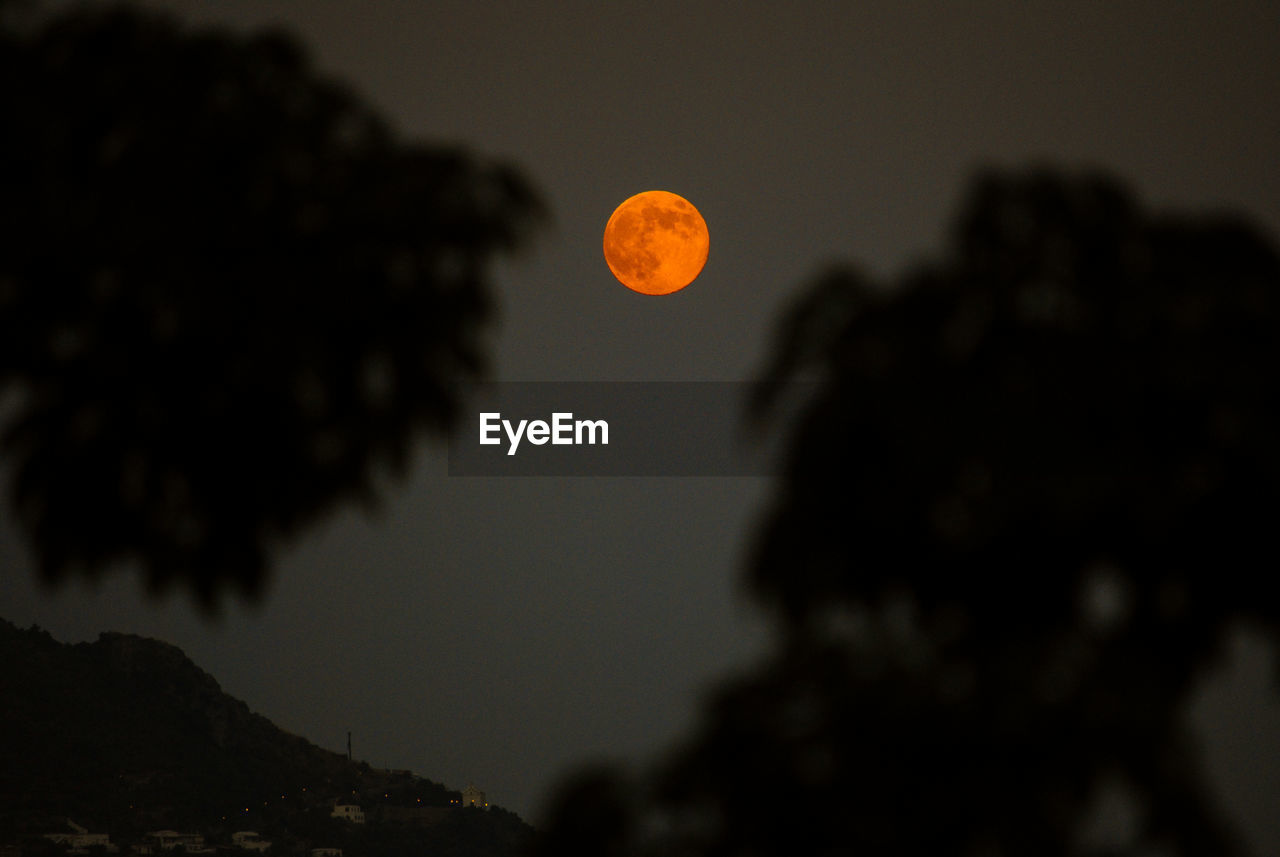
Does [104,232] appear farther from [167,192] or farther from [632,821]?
[632,821]

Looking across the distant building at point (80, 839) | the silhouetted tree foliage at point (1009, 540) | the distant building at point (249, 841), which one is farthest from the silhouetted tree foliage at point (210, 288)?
the distant building at point (249, 841)

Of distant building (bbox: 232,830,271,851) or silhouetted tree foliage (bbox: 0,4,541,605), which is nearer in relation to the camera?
silhouetted tree foliage (bbox: 0,4,541,605)

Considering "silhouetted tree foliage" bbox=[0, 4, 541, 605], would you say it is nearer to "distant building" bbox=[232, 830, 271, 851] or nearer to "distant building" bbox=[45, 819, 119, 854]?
"distant building" bbox=[45, 819, 119, 854]

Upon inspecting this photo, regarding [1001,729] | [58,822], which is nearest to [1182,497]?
[1001,729]

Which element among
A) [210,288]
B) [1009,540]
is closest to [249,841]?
[210,288]

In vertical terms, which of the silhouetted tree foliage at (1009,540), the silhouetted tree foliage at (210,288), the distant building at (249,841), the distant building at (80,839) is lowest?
the silhouetted tree foliage at (1009,540)

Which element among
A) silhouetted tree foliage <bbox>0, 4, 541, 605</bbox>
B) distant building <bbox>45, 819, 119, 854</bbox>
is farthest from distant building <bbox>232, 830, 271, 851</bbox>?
silhouetted tree foliage <bbox>0, 4, 541, 605</bbox>

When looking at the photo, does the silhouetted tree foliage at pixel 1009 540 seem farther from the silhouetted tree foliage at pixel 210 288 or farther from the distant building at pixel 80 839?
the distant building at pixel 80 839
